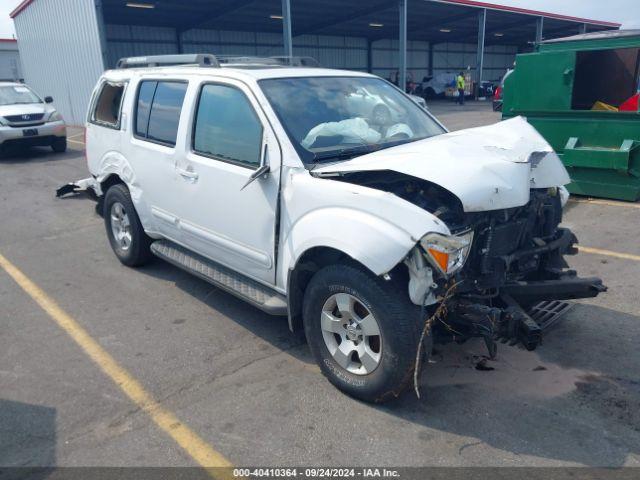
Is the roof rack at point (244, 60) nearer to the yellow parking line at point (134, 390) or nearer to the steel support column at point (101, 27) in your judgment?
the yellow parking line at point (134, 390)

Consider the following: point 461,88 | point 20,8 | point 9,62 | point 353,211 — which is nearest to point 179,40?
point 20,8

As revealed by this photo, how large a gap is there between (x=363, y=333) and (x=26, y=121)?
13094mm

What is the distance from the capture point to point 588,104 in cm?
946

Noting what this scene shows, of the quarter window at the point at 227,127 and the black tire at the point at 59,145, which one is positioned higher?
the quarter window at the point at 227,127

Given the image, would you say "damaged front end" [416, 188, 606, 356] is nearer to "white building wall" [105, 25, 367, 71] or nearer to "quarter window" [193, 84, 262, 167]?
"quarter window" [193, 84, 262, 167]

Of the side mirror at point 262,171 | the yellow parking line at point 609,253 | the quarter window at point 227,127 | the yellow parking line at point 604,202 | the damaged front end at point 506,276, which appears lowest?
the yellow parking line at point 609,253

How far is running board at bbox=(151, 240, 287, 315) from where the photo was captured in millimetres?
3824

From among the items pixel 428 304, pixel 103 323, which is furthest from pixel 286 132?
pixel 103 323

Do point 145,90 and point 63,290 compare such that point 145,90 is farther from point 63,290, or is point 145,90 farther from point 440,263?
point 440,263

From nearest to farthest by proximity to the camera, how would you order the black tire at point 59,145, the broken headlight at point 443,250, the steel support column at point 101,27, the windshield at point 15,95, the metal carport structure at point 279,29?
the broken headlight at point 443,250 → the windshield at point 15,95 → the black tire at point 59,145 → the steel support column at point 101,27 → the metal carport structure at point 279,29

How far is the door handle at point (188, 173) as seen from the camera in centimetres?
439

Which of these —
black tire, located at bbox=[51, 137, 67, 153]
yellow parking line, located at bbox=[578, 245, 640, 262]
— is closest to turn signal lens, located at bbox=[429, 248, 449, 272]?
yellow parking line, located at bbox=[578, 245, 640, 262]

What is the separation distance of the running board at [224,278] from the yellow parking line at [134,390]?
93cm

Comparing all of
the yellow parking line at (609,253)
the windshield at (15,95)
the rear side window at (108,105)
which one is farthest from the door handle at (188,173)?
the windshield at (15,95)
